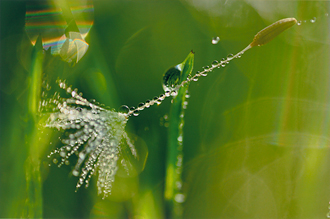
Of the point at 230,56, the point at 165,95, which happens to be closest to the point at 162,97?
the point at 165,95

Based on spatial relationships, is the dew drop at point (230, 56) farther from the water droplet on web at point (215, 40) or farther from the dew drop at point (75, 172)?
the dew drop at point (75, 172)

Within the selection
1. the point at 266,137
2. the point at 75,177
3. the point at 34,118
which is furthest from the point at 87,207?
the point at 266,137

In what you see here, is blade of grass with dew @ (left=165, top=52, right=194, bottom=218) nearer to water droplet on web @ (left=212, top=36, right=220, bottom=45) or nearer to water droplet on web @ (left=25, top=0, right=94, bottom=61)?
water droplet on web @ (left=212, top=36, right=220, bottom=45)

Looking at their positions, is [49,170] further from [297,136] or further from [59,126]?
[297,136]

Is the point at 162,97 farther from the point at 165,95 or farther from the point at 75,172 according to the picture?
the point at 75,172

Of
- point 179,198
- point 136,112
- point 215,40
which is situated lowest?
point 179,198
